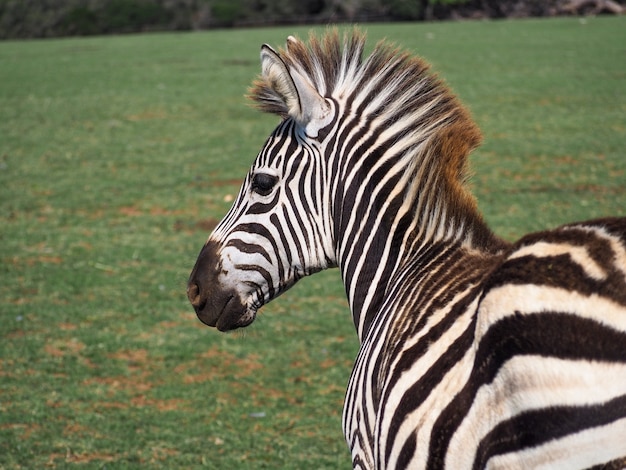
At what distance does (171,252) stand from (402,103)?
6.36 meters

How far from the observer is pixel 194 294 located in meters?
3.06

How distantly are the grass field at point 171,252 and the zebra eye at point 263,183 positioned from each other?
753 mm

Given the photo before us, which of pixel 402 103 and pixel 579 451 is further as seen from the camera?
pixel 402 103

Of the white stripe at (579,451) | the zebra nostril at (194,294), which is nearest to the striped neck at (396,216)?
the zebra nostril at (194,294)

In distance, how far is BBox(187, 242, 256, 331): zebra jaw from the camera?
298cm

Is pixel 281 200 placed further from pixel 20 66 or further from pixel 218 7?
pixel 218 7

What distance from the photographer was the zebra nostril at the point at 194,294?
120 inches

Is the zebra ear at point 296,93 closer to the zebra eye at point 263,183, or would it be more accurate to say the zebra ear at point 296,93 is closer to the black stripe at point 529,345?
the zebra eye at point 263,183

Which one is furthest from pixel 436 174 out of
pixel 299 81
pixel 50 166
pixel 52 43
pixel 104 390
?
pixel 52 43

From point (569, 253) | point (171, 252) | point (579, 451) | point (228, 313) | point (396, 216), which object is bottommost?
point (171, 252)

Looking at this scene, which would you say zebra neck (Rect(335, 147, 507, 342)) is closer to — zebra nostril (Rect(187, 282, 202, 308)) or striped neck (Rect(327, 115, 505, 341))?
striped neck (Rect(327, 115, 505, 341))

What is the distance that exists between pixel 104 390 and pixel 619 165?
8.60m

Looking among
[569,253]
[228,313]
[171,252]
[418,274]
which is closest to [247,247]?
[228,313]

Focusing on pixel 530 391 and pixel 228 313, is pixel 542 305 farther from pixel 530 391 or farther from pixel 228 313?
pixel 228 313
